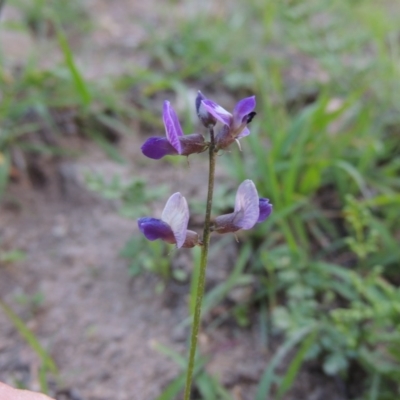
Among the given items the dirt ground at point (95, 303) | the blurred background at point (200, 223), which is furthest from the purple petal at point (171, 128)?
the dirt ground at point (95, 303)

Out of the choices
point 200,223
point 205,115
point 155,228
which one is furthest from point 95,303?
point 205,115

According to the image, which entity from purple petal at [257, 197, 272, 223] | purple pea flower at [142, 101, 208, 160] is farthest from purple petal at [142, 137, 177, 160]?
purple petal at [257, 197, 272, 223]

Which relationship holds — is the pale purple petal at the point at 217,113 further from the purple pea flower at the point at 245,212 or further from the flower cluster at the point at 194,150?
the purple pea flower at the point at 245,212

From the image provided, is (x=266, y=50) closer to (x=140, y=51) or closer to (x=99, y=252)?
(x=140, y=51)

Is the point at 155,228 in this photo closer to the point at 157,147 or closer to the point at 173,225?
the point at 173,225

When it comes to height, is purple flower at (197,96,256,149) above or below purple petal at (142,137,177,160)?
above

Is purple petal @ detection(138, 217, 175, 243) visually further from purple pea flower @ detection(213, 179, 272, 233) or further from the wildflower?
the wildflower
